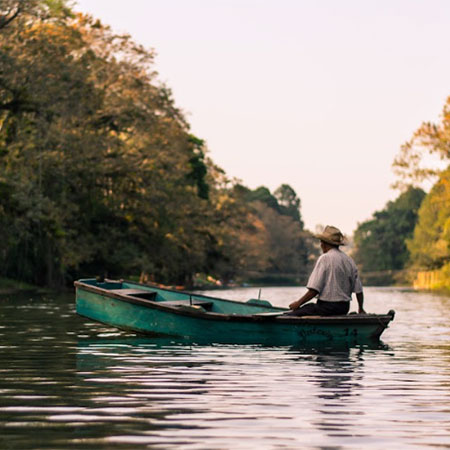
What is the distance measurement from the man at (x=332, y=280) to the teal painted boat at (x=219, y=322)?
0.25 m

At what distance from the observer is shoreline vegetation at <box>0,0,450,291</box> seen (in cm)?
4844

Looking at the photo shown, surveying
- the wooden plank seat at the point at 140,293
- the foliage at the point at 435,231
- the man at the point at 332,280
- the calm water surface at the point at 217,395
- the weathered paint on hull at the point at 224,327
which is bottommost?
the calm water surface at the point at 217,395

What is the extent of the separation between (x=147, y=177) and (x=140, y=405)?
50301 millimetres

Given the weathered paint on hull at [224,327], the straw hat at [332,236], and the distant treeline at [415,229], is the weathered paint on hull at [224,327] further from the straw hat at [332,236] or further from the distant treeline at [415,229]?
the distant treeline at [415,229]

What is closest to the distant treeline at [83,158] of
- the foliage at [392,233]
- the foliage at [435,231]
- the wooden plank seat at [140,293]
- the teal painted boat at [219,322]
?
the foliage at [435,231]

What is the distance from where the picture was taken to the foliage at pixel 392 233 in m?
167

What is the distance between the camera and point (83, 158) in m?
54.5

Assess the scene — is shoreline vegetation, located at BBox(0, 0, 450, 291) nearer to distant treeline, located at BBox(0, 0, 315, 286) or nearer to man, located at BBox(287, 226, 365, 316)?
distant treeline, located at BBox(0, 0, 315, 286)

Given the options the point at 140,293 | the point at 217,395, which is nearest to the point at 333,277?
the point at 140,293

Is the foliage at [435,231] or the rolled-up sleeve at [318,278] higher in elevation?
the foliage at [435,231]

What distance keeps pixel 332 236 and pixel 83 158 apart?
36.5 metres

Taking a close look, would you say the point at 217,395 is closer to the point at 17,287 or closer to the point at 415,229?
the point at 17,287

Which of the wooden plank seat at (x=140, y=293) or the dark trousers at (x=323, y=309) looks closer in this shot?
the dark trousers at (x=323, y=309)

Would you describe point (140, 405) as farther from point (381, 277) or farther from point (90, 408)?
point (381, 277)
